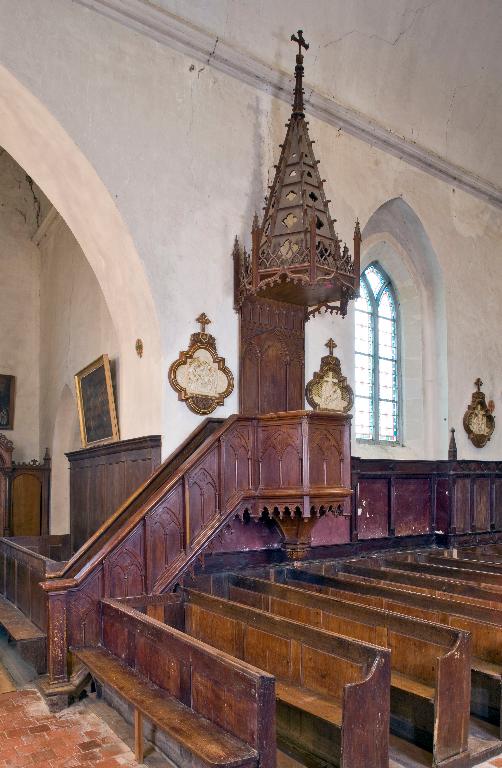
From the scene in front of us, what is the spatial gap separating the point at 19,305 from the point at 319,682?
10539mm

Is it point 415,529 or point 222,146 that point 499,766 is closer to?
point 415,529

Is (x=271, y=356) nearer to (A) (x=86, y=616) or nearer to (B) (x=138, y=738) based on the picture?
(A) (x=86, y=616)

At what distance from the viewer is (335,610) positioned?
5.45 metres

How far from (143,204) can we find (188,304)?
1167mm

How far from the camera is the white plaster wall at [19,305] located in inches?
513

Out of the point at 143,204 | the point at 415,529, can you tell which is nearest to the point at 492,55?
the point at 143,204

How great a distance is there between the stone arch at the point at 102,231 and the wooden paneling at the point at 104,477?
22 centimetres

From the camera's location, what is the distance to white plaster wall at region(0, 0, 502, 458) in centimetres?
715

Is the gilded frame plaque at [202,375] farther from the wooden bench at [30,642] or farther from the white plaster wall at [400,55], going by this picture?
the white plaster wall at [400,55]

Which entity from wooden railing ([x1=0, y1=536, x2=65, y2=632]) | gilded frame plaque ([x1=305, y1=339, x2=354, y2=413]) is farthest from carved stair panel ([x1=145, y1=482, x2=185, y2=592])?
gilded frame plaque ([x1=305, y1=339, x2=354, y2=413])

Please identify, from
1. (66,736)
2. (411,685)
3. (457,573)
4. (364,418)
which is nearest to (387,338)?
(364,418)

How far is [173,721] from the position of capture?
3.95 meters

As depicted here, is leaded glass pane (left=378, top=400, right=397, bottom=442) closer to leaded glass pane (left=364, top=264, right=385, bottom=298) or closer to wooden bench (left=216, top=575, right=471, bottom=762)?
leaded glass pane (left=364, top=264, right=385, bottom=298)

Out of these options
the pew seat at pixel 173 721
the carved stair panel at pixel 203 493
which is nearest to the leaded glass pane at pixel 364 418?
the carved stair panel at pixel 203 493
